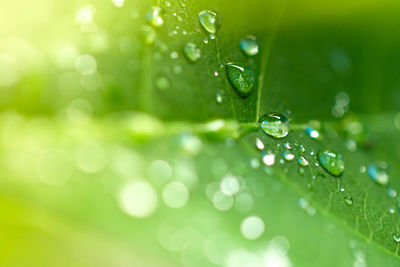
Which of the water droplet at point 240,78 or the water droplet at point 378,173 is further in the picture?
the water droplet at point 378,173

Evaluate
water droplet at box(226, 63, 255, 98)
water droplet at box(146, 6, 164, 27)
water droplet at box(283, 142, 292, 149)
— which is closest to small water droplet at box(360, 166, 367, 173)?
water droplet at box(283, 142, 292, 149)

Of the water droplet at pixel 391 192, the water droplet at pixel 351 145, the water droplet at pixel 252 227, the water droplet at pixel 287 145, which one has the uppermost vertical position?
the water droplet at pixel 287 145

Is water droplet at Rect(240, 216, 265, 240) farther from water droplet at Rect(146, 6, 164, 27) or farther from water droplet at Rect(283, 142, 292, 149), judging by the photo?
water droplet at Rect(146, 6, 164, 27)

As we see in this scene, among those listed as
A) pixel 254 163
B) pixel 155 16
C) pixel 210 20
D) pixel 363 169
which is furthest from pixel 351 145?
pixel 155 16

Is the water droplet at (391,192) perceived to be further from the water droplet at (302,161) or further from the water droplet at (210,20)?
the water droplet at (210,20)

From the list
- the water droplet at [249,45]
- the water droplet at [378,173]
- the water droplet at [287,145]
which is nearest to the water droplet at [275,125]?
the water droplet at [287,145]

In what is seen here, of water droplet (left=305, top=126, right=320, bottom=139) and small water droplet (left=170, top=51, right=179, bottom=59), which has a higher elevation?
small water droplet (left=170, top=51, right=179, bottom=59)

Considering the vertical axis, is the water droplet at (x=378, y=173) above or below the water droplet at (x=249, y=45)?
below

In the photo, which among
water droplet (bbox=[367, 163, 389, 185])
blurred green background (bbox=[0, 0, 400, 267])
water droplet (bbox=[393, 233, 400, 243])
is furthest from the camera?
water droplet (bbox=[367, 163, 389, 185])
